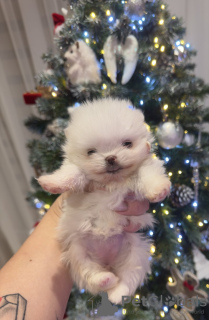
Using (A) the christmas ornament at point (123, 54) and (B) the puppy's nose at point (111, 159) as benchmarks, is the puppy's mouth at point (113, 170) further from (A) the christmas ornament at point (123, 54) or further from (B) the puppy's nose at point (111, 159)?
(A) the christmas ornament at point (123, 54)

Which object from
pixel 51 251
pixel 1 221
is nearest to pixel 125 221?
pixel 51 251

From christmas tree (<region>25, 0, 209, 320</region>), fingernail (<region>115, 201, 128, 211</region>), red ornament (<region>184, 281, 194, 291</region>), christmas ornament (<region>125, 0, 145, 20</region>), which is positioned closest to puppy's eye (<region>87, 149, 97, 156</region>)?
fingernail (<region>115, 201, 128, 211</region>)

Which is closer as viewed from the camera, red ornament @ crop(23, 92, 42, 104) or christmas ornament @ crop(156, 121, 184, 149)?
christmas ornament @ crop(156, 121, 184, 149)

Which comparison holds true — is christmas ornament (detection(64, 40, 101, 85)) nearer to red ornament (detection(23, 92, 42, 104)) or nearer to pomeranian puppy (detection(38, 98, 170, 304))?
red ornament (detection(23, 92, 42, 104))

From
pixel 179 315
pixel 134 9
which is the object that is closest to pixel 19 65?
pixel 134 9

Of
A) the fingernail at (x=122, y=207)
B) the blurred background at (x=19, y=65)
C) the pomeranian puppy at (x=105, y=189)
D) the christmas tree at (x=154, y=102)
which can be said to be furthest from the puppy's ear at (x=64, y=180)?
the blurred background at (x=19, y=65)

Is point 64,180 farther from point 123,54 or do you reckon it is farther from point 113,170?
point 123,54
